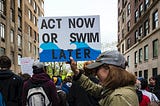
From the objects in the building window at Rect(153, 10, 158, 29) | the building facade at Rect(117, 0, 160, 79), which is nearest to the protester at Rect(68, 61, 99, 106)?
the building facade at Rect(117, 0, 160, 79)

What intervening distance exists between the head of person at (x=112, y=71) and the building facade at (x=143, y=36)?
28.9m

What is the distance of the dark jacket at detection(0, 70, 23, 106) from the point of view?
20.0ft

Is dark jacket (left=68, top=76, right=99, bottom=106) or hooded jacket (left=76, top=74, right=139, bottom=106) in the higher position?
hooded jacket (left=76, top=74, right=139, bottom=106)

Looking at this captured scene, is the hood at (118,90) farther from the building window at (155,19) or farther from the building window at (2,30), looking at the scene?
the building window at (2,30)

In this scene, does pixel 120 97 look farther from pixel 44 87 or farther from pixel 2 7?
pixel 2 7

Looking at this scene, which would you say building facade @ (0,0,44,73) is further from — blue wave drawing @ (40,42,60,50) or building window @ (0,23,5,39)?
blue wave drawing @ (40,42,60,50)

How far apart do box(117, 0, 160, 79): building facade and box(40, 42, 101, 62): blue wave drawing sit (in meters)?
24.5

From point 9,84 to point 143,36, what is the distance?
113 ft

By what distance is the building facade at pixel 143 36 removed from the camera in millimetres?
32781

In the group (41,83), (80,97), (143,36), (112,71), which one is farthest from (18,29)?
(112,71)

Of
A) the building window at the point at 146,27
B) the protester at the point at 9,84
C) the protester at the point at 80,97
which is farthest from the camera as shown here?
the building window at the point at 146,27

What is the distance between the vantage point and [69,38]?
23.9 ft

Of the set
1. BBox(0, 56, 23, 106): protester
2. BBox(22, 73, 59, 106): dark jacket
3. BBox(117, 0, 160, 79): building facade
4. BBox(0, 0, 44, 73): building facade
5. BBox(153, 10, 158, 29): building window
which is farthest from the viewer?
BBox(0, 0, 44, 73): building facade

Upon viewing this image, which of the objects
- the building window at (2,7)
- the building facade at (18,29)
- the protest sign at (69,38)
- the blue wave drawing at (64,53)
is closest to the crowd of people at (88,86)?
the blue wave drawing at (64,53)
